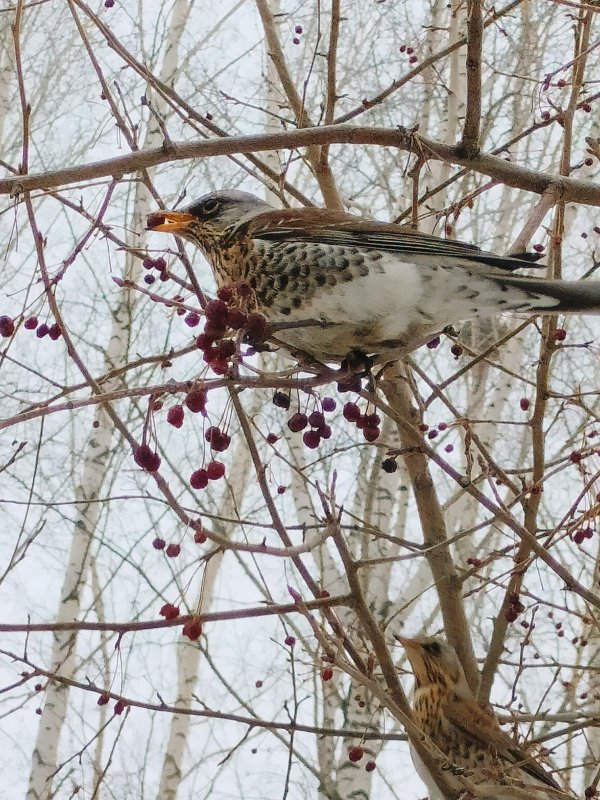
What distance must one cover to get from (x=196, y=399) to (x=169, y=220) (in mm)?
1007

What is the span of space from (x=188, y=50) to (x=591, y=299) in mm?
6600

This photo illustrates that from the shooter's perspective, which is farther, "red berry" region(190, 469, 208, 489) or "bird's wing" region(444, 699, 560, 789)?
"bird's wing" region(444, 699, 560, 789)

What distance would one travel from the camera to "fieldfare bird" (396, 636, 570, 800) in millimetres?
2209

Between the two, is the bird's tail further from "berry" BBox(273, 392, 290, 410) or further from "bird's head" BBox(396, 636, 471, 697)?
"bird's head" BBox(396, 636, 471, 697)

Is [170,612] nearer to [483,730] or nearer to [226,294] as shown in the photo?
[226,294]

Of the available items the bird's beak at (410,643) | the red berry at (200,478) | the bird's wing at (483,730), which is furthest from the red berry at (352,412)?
the bird's beak at (410,643)

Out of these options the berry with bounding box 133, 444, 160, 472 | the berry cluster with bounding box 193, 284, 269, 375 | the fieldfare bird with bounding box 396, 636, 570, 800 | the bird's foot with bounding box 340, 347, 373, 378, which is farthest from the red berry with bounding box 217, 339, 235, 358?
the fieldfare bird with bounding box 396, 636, 570, 800

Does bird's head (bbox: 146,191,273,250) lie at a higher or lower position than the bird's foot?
higher

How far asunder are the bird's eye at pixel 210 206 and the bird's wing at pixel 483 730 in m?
1.56

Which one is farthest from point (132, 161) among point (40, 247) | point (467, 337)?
point (467, 337)

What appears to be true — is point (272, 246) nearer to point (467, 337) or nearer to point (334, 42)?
point (334, 42)

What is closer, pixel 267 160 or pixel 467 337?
pixel 267 160

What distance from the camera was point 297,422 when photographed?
6.66ft

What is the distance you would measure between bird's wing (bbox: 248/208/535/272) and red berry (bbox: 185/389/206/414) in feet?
2.77
